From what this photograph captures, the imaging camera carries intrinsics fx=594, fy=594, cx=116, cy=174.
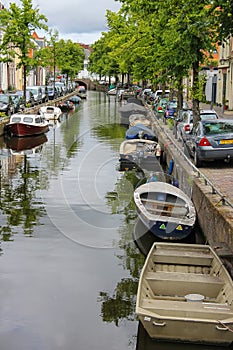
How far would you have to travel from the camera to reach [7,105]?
1726 inches

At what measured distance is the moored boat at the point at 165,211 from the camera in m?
15.9

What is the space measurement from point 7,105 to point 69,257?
30129 mm

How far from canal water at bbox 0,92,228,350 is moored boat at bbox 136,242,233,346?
0.44 meters

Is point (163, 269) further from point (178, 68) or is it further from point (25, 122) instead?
point (25, 122)

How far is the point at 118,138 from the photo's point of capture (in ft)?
132

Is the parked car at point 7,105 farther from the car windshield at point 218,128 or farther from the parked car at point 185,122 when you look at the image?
the car windshield at point 218,128

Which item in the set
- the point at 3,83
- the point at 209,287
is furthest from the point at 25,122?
the point at 3,83

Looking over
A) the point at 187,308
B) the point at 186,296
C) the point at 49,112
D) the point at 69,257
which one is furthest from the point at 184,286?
the point at 49,112

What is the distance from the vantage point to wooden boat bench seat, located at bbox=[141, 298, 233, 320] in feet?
33.1

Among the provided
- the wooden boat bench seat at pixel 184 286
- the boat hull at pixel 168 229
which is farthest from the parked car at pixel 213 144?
the wooden boat bench seat at pixel 184 286

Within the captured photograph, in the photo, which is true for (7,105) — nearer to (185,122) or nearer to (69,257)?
(185,122)

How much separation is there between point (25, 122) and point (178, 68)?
615 inches

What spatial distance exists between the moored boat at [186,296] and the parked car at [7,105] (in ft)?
102

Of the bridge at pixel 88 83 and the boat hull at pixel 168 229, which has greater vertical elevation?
the bridge at pixel 88 83
